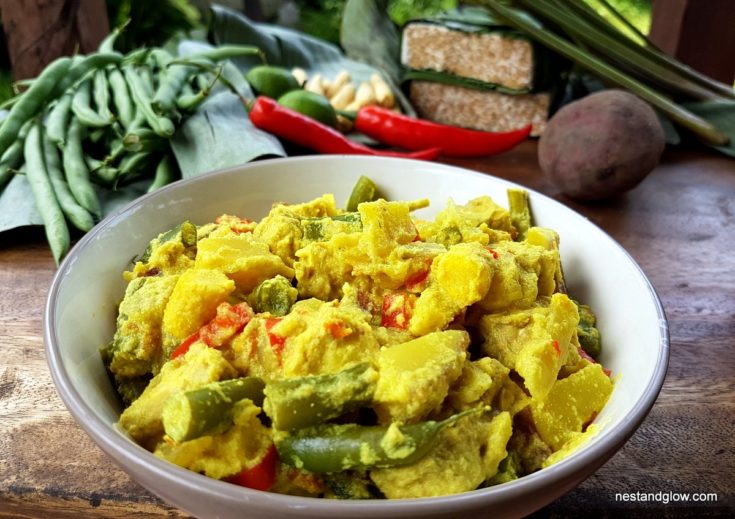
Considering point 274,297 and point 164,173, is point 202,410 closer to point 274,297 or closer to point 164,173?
point 274,297

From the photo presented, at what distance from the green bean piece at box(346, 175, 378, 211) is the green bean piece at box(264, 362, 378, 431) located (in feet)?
2.63

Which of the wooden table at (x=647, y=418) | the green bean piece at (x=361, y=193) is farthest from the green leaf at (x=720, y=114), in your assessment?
the green bean piece at (x=361, y=193)

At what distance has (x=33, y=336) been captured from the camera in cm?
188

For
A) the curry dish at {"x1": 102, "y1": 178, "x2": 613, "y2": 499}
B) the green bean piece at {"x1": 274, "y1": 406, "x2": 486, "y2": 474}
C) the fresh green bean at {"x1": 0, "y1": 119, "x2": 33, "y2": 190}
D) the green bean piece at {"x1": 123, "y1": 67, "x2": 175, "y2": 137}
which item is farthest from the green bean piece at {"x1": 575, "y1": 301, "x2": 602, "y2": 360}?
the fresh green bean at {"x1": 0, "y1": 119, "x2": 33, "y2": 190}

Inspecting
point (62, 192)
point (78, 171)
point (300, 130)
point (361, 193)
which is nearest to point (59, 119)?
point (78, 171)

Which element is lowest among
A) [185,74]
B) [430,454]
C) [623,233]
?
[623,233]

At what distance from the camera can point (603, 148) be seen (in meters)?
2.68

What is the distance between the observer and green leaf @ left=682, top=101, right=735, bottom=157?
3.32 meters

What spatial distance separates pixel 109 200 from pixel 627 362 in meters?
1.96

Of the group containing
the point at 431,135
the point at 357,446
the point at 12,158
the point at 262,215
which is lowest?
the point at 431,135

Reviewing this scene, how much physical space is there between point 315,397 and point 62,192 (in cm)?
173

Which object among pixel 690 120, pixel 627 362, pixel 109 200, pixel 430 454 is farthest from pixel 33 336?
pixel 690 120

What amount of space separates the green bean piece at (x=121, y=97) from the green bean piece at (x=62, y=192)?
298 millimetres

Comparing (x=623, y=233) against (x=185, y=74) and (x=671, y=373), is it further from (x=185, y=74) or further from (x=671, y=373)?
(x=185, y=74)
